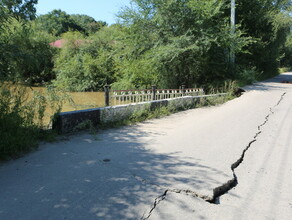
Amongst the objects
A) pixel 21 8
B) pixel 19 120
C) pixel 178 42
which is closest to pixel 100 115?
pixel 19 120

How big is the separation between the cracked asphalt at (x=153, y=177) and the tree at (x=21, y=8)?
8.14 feet

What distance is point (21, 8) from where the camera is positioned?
185 inches

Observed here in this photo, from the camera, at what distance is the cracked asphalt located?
9.36ft

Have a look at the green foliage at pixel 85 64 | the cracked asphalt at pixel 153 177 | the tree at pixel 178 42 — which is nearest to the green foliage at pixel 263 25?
Answer: the tree at pixel 178 42

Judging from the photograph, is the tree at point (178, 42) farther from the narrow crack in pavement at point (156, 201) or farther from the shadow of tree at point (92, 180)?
the narrow crack in pavement at point (156, 201)

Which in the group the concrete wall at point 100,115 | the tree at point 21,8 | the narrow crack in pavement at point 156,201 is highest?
the tree at point 21,8

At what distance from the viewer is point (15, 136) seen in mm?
4508

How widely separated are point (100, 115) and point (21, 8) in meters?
2.92

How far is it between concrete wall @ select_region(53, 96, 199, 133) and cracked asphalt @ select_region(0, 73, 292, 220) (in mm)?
371

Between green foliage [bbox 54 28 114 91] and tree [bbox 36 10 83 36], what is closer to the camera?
green foliage [bbox 54 28 114 91]

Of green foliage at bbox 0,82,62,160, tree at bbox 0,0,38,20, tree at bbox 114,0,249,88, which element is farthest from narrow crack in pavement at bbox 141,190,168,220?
tree at bbox 114,0,249,88

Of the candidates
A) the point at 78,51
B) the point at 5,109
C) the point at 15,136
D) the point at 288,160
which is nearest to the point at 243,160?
the point at 288,160

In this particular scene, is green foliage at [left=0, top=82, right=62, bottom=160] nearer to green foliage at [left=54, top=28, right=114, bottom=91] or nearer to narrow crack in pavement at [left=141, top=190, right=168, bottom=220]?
narrow crack in pavement at [left=141, top=190, right=168, bottom=220]

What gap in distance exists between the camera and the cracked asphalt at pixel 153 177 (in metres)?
2.85
